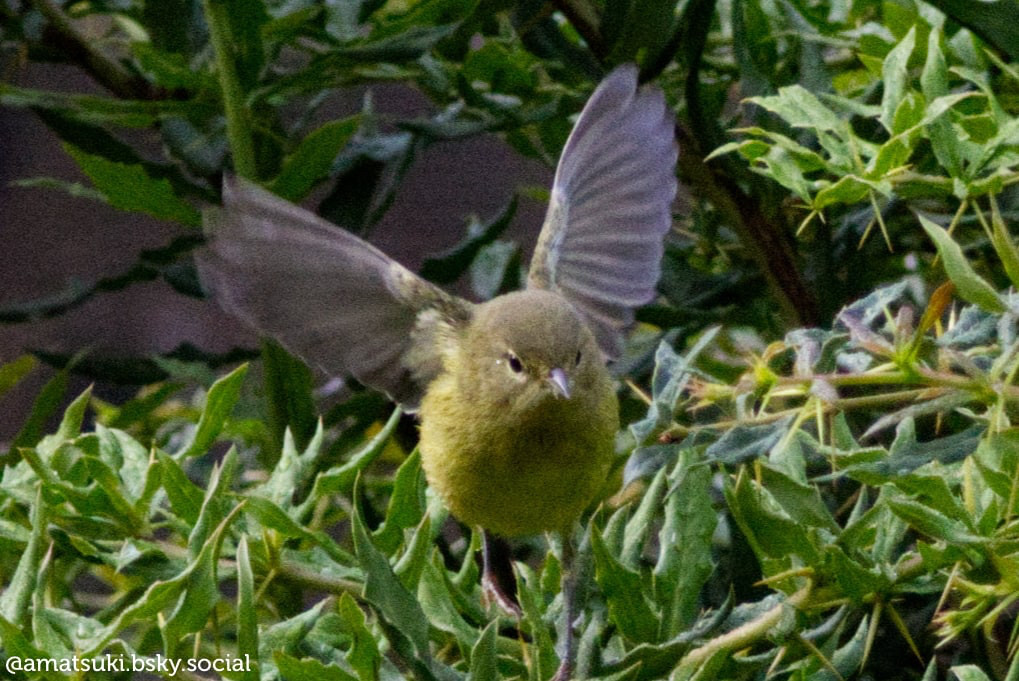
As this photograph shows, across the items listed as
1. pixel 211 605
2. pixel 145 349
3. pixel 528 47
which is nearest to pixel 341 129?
pixel 528 47

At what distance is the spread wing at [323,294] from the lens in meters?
1.36

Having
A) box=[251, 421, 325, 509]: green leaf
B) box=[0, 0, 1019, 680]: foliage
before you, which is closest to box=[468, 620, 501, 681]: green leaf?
box=[0, 0, 1019, 680]: foliage

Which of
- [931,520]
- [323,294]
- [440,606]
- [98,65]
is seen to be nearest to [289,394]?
[323,294]

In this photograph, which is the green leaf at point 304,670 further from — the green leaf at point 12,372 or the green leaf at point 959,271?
the green leaf at point 12,372

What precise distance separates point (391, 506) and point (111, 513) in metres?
0.26

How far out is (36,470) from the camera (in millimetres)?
1136

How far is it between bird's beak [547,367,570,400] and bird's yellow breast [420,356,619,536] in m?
0.02

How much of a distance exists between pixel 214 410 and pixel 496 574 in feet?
1.90

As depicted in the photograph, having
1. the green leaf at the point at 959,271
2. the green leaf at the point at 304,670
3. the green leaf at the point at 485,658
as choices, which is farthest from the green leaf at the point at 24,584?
the green leaf at the point at 959,271

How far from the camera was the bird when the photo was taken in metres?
1.35

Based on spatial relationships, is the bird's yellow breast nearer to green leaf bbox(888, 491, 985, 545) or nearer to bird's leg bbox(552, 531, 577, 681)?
bird's leg bbox(552, 531, 577, 681)

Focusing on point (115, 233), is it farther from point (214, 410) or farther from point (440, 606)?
point (440, 606)

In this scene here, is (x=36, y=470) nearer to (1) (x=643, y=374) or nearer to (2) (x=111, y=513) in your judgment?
(2) (x=111, y=513)

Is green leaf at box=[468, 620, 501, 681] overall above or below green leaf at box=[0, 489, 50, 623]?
above
